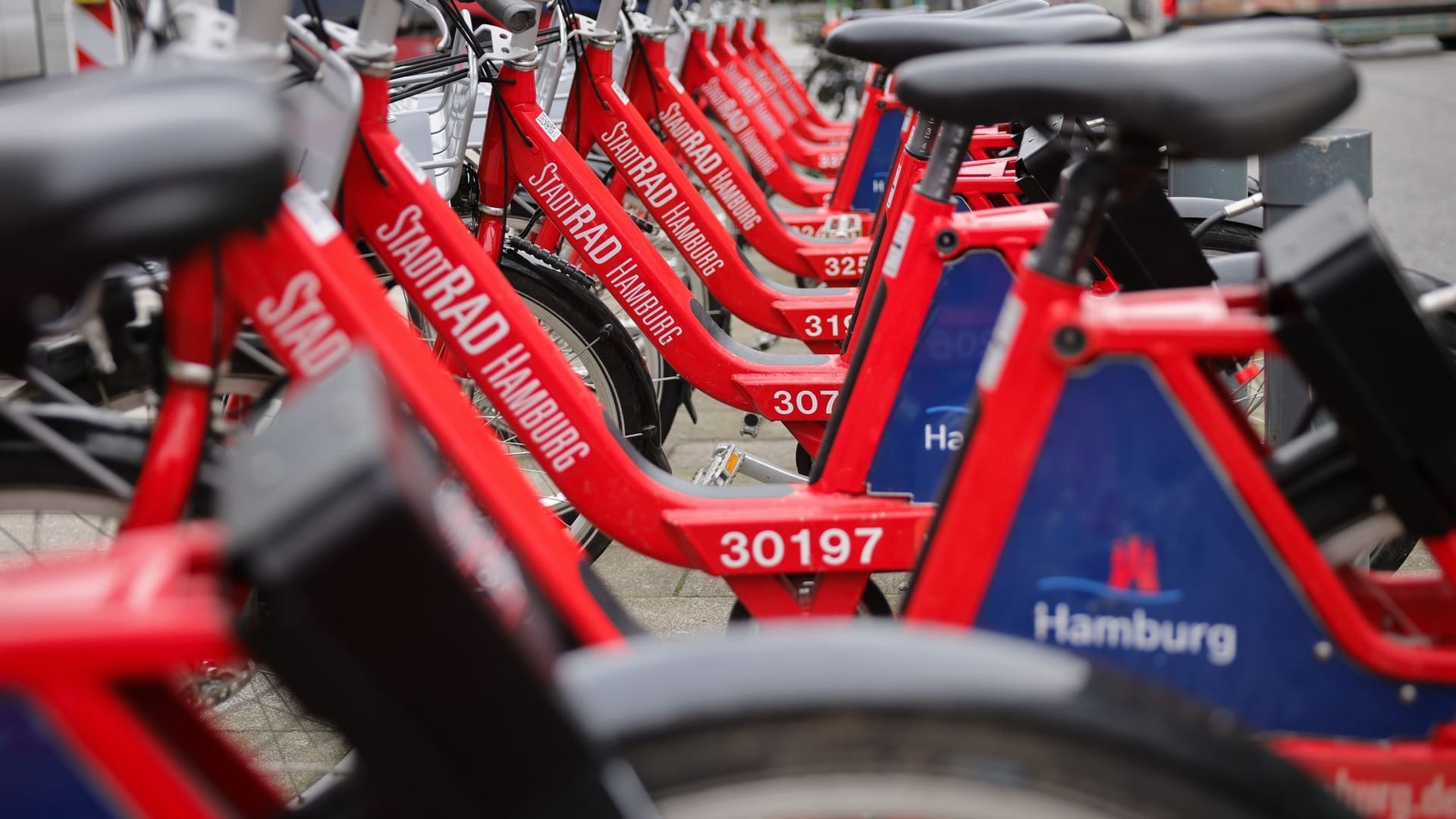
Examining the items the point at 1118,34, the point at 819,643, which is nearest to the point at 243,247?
the point at 819,643

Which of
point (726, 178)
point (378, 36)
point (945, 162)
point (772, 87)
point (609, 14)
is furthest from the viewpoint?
point (772, 87)

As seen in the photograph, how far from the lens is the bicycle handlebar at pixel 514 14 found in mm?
3055

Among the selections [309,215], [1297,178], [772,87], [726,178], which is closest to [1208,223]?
[1297,178]

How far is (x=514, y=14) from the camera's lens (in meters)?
3.05

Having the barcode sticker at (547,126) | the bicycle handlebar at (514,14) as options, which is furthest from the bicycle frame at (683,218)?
the bicycle handlebar at (514,14)

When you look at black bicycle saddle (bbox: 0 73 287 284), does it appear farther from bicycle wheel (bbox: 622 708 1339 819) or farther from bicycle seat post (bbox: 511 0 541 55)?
bicycle seat post (bbox: 511 0 541 55)

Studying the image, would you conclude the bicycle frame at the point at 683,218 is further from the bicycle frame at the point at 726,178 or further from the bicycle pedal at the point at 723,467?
the bicycle pedal at the point at 723,467

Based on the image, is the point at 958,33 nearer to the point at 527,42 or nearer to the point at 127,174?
the point at 527,42

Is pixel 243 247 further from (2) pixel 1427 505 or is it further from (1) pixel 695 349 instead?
(1) pixel 695 349

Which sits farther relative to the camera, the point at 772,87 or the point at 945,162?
the point at 772,87

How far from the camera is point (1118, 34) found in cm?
255

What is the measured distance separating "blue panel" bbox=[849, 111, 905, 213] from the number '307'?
3.53 m

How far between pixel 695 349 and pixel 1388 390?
218cm

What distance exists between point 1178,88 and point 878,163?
14.6ft
